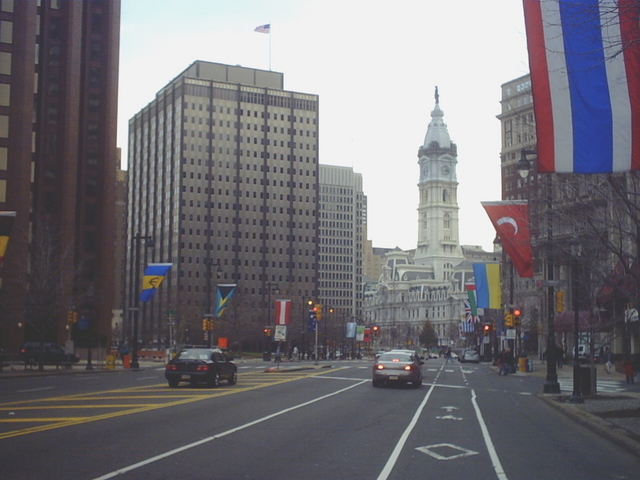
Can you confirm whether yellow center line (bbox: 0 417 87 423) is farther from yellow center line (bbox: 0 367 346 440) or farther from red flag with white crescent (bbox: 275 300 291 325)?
red flag with white crescent (bbox: 275 300 291 325)

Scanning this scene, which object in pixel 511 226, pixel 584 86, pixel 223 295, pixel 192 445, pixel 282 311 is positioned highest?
pixel 584 86

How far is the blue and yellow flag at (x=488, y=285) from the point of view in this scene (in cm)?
4959

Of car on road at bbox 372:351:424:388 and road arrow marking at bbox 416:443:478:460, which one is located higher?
car on road at bbox 372:351:424:388

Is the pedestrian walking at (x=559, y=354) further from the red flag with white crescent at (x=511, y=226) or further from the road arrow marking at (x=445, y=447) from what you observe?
the road arrow marking at (x=445, y=447)

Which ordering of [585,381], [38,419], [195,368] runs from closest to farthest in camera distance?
[38,419]
[585,381]
[195,368]

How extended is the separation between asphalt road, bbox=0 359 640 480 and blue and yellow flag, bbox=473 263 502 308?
78.8ft

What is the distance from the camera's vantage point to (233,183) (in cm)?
16812

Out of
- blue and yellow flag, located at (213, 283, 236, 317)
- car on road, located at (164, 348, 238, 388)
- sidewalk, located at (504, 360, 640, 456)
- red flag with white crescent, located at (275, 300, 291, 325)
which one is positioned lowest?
sidewalk, located at (504, 360, 640, 456)

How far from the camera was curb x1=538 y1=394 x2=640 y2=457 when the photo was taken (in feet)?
49.3

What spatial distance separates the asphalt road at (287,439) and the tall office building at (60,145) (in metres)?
44.6

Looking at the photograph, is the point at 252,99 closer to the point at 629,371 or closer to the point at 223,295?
the point at 223,295

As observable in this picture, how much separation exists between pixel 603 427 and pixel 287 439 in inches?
288

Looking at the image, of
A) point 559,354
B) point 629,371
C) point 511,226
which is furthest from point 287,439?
point 559,354

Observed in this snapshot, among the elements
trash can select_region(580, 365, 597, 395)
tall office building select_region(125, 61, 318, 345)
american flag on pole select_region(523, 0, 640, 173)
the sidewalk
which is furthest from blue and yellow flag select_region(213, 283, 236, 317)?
tall office building select_region(125, 61, 318, 345)
